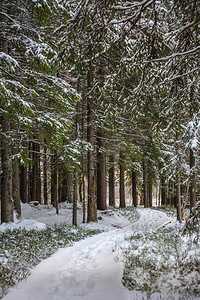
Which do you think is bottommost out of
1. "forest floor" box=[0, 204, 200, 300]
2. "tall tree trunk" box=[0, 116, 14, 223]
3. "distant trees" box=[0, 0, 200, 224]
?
"forest floor" box=[0, 204, 200, 300]

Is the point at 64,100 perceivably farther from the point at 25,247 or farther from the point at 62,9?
the point at 25,247

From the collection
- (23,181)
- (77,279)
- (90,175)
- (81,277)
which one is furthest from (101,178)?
(77,279)

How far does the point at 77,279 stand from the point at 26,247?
2.67 meters

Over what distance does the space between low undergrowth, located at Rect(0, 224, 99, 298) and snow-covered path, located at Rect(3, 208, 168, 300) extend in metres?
0.22

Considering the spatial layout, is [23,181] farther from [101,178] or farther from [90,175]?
[90,175]

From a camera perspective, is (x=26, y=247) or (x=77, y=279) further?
(x=26, y=247)

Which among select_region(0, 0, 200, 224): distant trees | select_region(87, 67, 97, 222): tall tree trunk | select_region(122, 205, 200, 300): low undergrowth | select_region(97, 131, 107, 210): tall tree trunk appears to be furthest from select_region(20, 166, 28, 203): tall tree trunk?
select_region(122, 205, 200, 300): low undergrowth

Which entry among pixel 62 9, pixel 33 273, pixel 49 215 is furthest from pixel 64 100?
pixel 49 215

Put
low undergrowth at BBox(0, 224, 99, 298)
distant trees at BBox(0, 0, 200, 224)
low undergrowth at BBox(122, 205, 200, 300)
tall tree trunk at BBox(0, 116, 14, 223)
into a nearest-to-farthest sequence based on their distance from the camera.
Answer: low undergrowth at BBox(122, 205, 200, 300), distant trees at BBox(0, 0, 200, 224), low undergrowth at BBox(0, 224, 99, 298), tall tree trunk at BBox(0, 116, 14, 223)

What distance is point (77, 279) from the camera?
596 centimetres

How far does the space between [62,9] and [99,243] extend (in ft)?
27.3

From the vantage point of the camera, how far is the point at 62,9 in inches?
353

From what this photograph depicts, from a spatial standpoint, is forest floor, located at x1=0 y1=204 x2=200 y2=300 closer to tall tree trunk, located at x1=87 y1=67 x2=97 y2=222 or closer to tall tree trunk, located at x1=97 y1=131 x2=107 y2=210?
tall tree trunk, located at x1=87 y1=67 x2=97 y2=222

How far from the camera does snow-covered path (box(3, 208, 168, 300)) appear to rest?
506 cm
